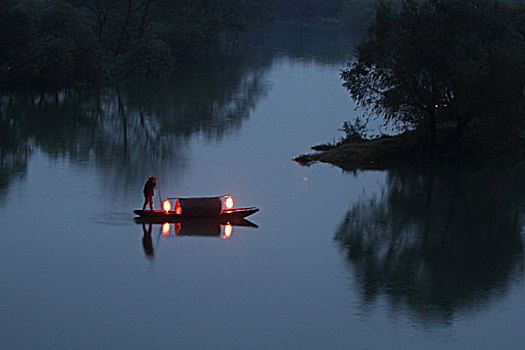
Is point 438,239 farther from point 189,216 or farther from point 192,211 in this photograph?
point 189,216

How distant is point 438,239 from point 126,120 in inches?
1456

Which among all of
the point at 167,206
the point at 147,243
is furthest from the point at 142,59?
the point at 147,243

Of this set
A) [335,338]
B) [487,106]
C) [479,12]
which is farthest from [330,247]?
[479,12]

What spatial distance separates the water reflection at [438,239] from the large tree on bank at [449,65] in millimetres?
4183

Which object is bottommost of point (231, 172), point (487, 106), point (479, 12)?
point (231, 172)

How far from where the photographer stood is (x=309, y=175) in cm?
5138

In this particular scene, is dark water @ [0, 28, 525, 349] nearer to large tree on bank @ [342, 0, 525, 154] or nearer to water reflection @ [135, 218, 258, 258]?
water reflection @ [135, 218, 258, 258]

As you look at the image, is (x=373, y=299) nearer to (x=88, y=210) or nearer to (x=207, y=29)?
(x=88, y=210)

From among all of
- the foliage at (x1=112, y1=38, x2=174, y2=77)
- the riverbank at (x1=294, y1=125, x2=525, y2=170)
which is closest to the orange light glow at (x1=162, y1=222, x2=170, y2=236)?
the riverbank at (x1=294, y1=125, x2=525, y2=170)

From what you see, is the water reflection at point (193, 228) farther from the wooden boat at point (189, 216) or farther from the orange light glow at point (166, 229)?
the wooden boat at point (189, 216)

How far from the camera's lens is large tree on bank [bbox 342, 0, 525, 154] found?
50.8 metres

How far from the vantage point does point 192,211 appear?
127 feet

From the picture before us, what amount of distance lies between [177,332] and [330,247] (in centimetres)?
1180

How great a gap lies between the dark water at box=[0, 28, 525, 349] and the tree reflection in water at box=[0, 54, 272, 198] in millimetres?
332
